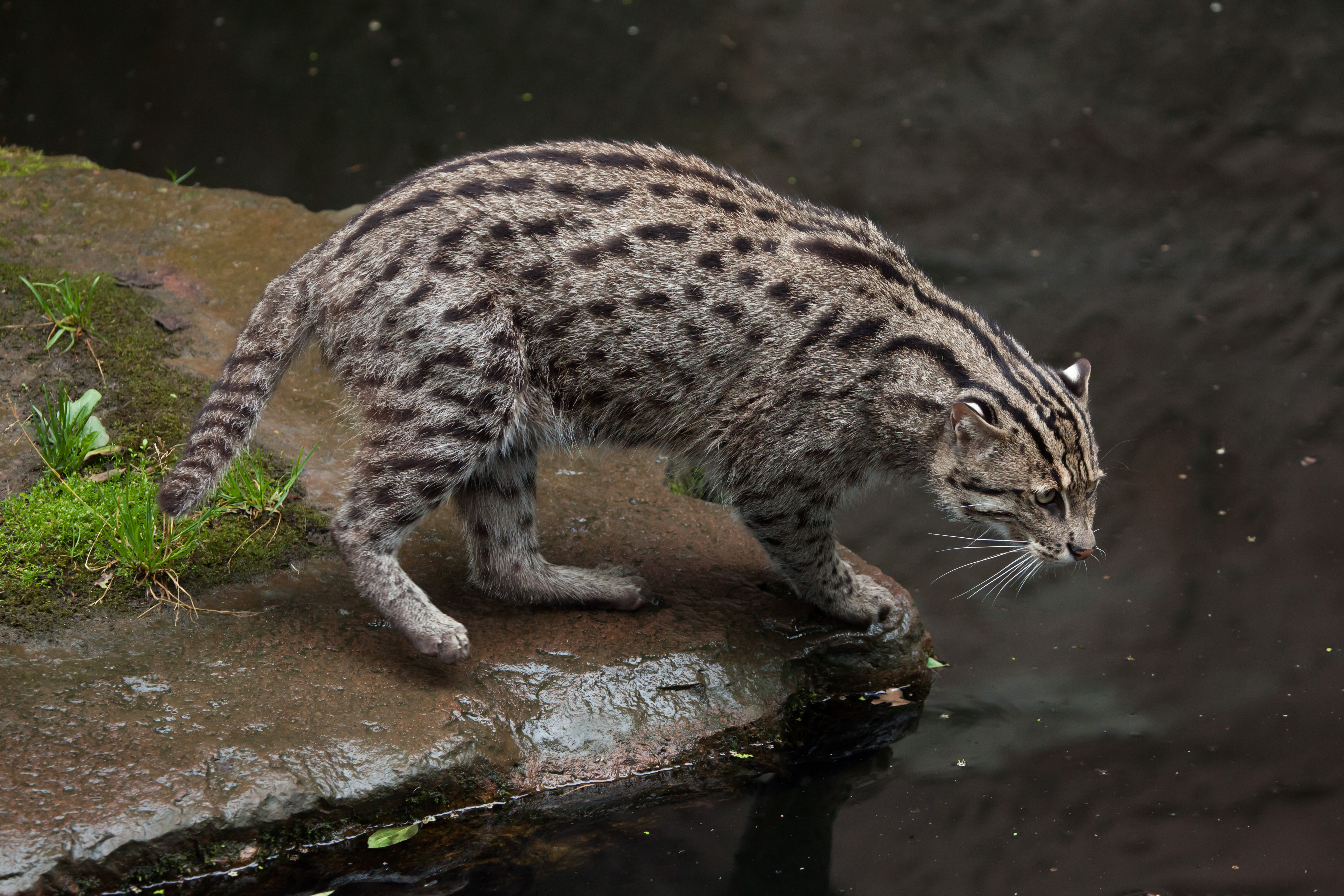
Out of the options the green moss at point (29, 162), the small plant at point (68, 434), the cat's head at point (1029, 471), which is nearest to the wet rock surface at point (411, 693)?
the small plant at point (68, 434)

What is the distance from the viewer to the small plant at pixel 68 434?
5336mm

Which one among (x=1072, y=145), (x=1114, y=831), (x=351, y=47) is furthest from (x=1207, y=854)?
(x=351, y=47)

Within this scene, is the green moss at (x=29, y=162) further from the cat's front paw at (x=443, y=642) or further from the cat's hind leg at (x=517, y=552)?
the cat's front paw at (x=443, y=642)

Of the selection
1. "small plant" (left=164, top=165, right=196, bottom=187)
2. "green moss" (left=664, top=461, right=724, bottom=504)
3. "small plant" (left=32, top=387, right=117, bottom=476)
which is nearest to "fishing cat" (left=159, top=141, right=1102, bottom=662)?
"green moss" (left=664, top=461, right=724, bottom=504)

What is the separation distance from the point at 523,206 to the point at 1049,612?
10.5ft

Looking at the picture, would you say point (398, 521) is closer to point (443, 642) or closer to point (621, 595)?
point (443, 642)

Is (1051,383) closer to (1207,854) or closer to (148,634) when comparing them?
(1207,854)

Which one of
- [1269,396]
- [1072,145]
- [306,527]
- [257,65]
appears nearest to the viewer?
[306,527]

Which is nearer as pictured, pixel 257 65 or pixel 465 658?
pixel 465 658

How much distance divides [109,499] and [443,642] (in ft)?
5.45

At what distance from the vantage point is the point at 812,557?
208 inches

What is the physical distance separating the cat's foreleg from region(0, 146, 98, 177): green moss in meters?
5.28

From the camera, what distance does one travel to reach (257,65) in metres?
10.7

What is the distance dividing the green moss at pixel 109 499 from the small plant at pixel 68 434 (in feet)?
0.26
